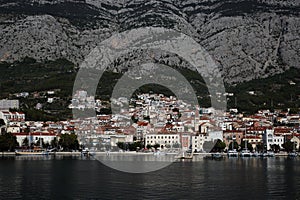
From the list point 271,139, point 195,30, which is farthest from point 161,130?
point 195,30

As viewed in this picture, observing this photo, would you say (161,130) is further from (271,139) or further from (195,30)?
(195,30)

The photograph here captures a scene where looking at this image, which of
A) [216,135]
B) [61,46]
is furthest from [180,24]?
[216,135]

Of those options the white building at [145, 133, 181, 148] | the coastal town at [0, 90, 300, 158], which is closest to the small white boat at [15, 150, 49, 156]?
the coastal town at [0, 90, 300, 158]

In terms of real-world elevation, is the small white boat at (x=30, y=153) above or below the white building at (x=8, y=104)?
below

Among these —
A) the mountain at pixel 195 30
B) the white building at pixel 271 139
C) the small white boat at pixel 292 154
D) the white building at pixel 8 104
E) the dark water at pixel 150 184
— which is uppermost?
the mountain at pixel 195 30

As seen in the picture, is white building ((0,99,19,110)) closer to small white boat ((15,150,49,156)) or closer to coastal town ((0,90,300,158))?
coastal town ((0,90,300,158))

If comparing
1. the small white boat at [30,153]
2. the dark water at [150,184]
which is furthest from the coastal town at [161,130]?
the dark water at [150,184]

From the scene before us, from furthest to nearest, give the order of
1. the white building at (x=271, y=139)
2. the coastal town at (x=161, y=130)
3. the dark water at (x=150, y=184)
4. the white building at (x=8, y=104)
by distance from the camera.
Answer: the white building at (x=8, y=104) < the coastal town at (x=161, y=130) < the white building at (x=271, y=139) < the dark water at (x=150, y=184)

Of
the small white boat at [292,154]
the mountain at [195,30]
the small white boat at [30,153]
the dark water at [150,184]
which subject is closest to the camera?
the dark water at [150,184]

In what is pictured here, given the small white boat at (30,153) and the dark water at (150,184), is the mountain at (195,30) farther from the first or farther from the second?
the dark water at (150,184)
